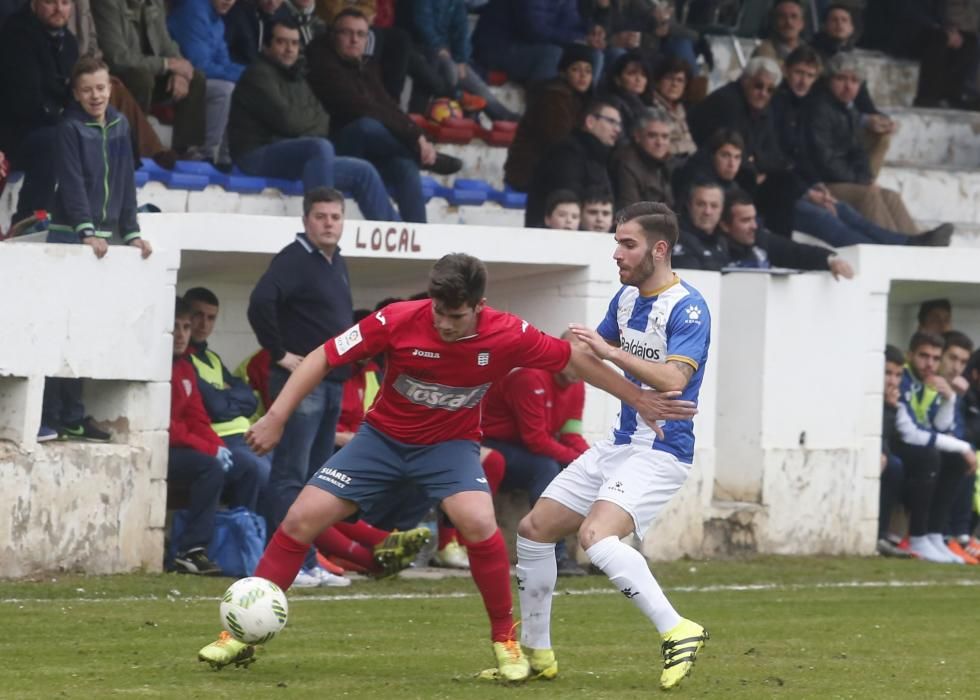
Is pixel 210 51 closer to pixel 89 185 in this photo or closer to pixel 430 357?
pixel 89 185

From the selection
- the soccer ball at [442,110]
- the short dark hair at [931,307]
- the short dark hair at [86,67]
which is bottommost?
the short dark hair at [931,307]

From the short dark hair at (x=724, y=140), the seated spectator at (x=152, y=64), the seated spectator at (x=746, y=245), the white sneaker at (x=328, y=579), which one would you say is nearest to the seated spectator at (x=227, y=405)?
the white sneaker at (x=328, y=579)

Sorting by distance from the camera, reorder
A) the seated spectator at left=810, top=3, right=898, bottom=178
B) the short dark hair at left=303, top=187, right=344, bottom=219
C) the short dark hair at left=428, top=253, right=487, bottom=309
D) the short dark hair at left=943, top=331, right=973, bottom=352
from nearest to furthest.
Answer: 1. the short dark hair at left=428, top=253, right=487, bottom=309
2. the short dark hair at left=303, top=187, right=344, bottom=219
3. the short dark hair at left=943, top=331, right=973, bottom=352
4. the seated spectator at left=810, top=3, right=898, bottom=178

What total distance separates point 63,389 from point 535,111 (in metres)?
4.85

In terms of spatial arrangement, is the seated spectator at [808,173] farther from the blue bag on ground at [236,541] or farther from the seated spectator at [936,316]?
the blue bag on ground at [236,541]

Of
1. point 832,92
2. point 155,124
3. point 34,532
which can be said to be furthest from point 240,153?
point 832,92

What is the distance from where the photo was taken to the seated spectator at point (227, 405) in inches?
452

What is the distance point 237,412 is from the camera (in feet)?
38.5

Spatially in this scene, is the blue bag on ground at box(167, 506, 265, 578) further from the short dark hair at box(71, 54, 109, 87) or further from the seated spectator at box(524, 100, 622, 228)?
the seated spectator at box(524, 100, 622, 228)

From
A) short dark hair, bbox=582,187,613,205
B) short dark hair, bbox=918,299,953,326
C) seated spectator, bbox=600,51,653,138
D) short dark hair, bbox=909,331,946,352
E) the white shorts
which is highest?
seated spectator, bbox=600,51,653,138

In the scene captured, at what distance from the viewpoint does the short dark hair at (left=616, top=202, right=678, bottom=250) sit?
7.50 metres

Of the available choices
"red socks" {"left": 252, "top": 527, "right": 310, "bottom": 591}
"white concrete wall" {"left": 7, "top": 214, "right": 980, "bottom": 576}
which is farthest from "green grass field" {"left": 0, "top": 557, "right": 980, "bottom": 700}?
"white concrete wall" {"left": 7, "top": 214, "right": 980, "bottom": 576}

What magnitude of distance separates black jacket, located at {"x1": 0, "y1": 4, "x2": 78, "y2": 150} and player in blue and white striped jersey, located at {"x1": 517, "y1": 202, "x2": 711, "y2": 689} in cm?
541

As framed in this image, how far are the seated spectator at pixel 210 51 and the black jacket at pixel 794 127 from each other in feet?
15.1
